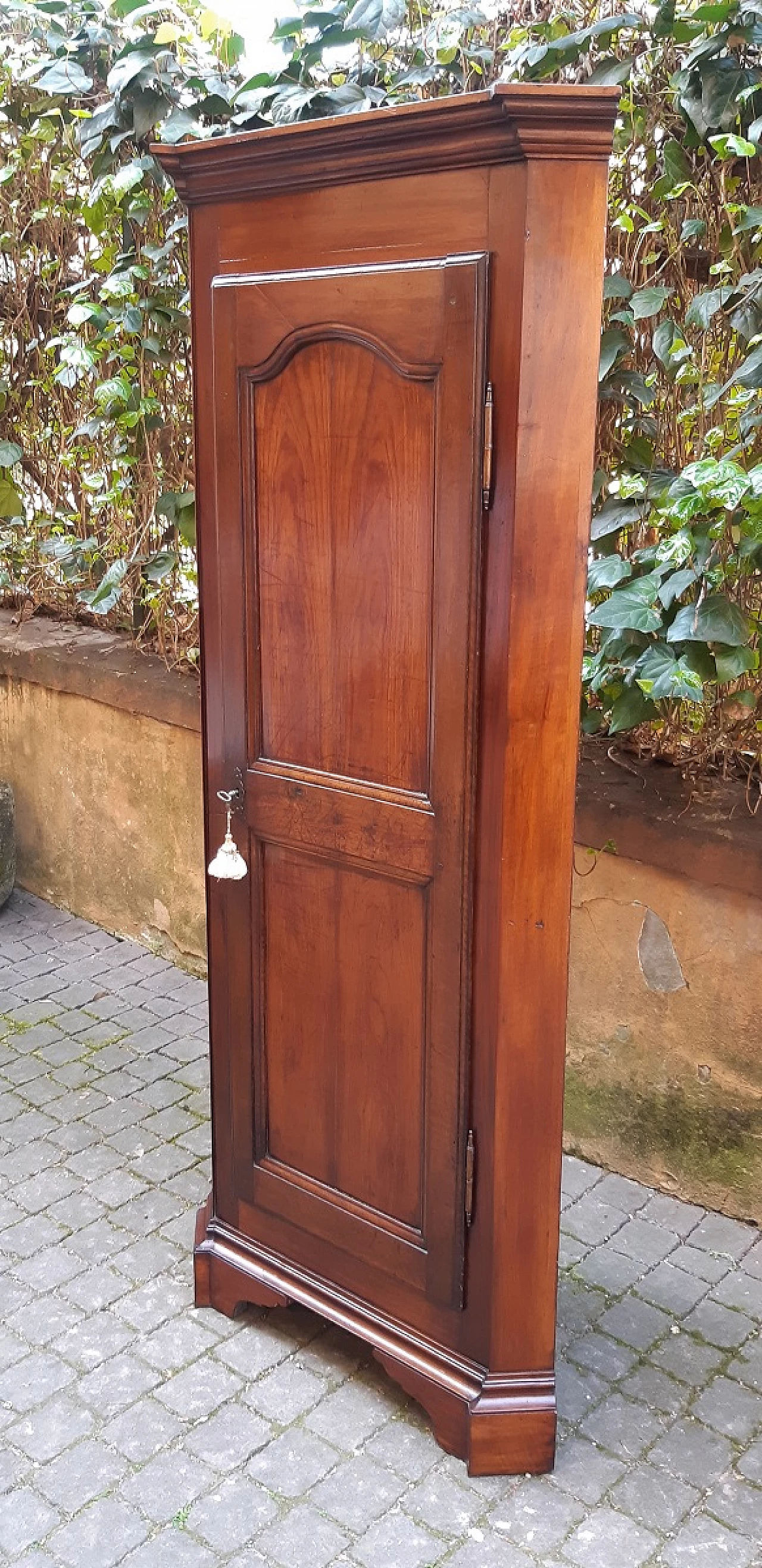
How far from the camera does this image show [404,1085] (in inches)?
101

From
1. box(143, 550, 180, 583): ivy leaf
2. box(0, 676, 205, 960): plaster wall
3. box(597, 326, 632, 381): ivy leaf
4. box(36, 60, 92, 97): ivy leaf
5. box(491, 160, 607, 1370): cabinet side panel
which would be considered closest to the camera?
box(491, 160, 607, 1370): cabinet side panel

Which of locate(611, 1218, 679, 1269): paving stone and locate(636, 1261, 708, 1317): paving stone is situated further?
locate(611, 1218, 679, 1269): paving stone

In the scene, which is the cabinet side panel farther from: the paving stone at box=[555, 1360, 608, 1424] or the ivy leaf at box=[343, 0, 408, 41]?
the ivy leaf at box=[343, 0, 408, 41]

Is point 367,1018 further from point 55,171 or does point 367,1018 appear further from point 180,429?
point 55,171

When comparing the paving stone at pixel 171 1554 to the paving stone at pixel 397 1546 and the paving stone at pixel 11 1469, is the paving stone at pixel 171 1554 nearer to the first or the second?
the paving stone at pixel 397 1546

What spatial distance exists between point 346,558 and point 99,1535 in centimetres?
190

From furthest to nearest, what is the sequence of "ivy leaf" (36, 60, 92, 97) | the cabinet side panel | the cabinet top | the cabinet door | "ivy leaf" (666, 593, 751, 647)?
1. "ivy leaf" (36, 60, 92, 97)
2. "ivy leaf" (666, 593, 751, 647)
3. the cabinet door
4. the cabinet side panel
5. the cabinet top

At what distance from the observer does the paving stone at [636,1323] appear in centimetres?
291

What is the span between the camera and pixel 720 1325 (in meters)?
2.96

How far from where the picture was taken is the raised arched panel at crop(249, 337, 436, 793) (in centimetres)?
224

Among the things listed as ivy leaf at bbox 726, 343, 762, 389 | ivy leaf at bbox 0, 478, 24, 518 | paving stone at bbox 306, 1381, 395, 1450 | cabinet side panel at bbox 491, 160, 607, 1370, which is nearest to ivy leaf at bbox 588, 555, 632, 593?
ivy leaf at bbox 726, 343, 762, 389

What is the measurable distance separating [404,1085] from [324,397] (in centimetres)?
136

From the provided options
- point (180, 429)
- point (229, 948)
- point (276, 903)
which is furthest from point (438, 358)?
point (180, 429)

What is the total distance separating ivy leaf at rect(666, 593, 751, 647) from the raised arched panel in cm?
88
